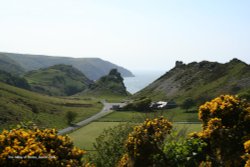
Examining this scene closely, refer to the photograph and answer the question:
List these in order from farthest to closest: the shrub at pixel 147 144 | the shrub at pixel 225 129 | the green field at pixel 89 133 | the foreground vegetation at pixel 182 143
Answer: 1. the green field at pixel 89 133
2. the shrub at pixel 147 144
3. the shrub at pixel 225 129
4. the foreground vegetation at pixel 182 143

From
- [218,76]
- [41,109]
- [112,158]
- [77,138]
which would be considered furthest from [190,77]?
[112,158]

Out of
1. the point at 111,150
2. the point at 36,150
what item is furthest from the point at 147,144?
the point at 111,150

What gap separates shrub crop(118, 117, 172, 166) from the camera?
783 inches

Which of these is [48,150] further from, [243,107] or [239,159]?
[243,107]

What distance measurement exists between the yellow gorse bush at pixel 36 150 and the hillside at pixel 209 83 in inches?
4538

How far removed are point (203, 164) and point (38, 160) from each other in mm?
8043

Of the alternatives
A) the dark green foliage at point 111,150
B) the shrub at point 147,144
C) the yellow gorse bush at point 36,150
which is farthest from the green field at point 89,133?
the yellow gorse bush at point 36,150

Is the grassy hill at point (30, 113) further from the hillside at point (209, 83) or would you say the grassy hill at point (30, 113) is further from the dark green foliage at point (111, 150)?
the dark green foliage at point (111, 150)

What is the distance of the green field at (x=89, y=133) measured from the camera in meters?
72.6

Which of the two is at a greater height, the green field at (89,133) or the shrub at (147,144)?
the shrub at (147,144)

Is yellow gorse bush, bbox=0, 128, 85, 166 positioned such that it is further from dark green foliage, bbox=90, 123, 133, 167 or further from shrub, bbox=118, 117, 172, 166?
dark green foliage, bbox=90, 123, 133, 167

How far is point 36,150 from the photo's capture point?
14.8 metres

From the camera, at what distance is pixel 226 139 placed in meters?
18.8

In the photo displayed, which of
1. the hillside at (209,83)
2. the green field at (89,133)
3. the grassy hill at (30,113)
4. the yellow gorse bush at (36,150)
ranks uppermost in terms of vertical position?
the hillside at (209,83)
